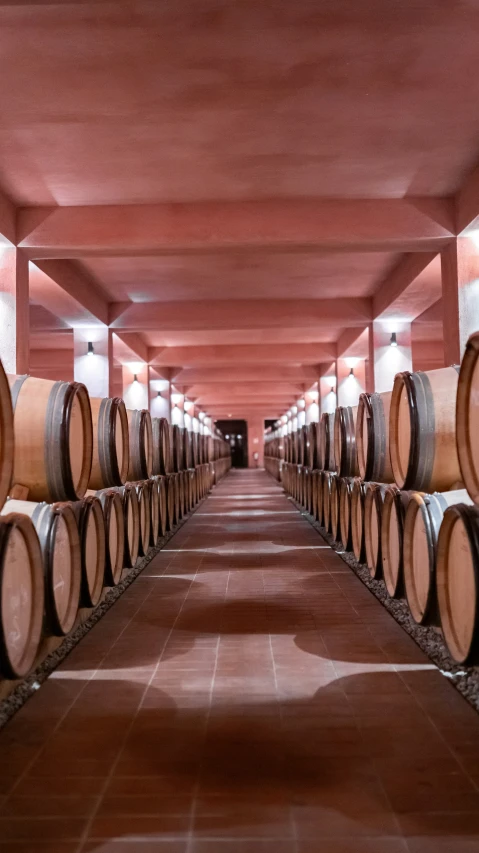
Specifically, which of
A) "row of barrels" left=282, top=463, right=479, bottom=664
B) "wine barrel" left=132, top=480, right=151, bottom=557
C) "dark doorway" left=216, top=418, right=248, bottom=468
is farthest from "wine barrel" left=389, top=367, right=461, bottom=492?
"dark doorway" left=216, top=418, right=248, bottom=468

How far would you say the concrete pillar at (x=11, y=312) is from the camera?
6719mm

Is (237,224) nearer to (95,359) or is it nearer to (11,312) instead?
(11,312)

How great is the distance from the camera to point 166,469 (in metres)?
9.05

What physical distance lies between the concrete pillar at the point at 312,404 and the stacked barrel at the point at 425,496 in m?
12.9

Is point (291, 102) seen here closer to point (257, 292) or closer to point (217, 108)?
point (217, 108)

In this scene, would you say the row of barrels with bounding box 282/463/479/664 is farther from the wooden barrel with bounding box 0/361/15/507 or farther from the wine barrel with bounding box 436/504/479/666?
the wooden barrel with bounding box 0/361/15/507

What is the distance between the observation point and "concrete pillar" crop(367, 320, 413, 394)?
1055 cm

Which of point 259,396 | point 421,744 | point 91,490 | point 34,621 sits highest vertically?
point 259,396

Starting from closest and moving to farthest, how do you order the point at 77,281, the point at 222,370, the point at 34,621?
the point at 34,621, the point at 77,281, the point at 222,370

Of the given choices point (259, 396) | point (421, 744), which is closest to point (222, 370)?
point (259, 396)

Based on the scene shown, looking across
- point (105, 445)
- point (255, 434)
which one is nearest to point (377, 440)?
point (105, 445)

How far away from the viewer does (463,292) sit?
6766 millimetres

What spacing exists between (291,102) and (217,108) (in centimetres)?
53

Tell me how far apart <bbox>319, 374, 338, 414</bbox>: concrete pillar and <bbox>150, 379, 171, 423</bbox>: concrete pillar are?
3.87 m
